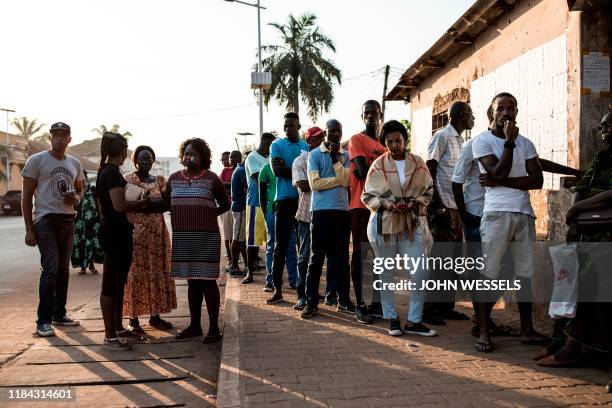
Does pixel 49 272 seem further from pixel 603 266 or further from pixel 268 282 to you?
pixel 603 266

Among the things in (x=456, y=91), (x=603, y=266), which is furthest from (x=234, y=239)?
(x=603, y=266)

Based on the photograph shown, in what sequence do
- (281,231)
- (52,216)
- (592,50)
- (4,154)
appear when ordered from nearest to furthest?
(592,50), (52,216), (281,231), (4,154)

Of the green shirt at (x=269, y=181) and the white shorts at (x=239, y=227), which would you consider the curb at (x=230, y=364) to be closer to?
the green shirt at (x=269, y=181)

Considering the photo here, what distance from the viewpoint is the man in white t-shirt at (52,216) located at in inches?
219

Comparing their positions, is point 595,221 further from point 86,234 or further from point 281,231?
point 86,234

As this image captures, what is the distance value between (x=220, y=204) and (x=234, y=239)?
3.39m

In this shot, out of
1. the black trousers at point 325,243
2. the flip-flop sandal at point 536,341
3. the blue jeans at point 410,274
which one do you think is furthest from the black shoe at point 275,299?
the flip-flop sandal at point 536,341

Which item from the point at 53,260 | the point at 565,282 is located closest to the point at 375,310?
the point at 565,282

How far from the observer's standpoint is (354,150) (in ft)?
17.8

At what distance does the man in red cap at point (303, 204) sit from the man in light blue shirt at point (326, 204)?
0.32 metres

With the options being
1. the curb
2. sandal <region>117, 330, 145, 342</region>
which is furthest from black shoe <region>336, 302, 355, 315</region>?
sandal <region>117, 330, 145, 342</region>

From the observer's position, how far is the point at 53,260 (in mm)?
5621

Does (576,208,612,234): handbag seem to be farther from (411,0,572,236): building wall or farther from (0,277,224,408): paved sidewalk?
(0,277,224,408): paved sidewalk

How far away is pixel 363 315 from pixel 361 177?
4.31 ft
